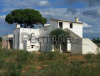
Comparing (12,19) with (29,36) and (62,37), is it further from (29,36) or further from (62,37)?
(62,37)

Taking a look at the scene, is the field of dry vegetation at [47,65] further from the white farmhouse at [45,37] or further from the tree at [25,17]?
the tree at [25,17]

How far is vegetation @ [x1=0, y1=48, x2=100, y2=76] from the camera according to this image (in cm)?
538

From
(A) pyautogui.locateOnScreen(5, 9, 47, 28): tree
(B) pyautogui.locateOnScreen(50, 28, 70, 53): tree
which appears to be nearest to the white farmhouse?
(B) pyautogui.locateOnScreen(50, 28, 70, 53): tree

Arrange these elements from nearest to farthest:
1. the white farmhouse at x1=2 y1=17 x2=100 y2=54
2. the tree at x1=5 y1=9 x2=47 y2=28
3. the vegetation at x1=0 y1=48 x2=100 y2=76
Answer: the vegetation at x1=0 y1=48 x2=100 y2=76, the white farmhouse at x1=2 y1=17 x2=100 y2=54, the tree at x1=5 y1=9 x2=47 y2=28

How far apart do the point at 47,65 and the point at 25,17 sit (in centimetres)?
3059

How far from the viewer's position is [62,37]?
904 inches

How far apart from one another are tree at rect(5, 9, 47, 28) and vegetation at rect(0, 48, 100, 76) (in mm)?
24185

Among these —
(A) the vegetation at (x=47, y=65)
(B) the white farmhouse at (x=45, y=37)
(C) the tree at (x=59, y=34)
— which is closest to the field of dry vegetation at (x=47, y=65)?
(A) the vegetation at (x=47, y=65)

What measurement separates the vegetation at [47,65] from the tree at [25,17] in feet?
79.3

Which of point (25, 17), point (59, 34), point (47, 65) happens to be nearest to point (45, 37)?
point (59, 34)

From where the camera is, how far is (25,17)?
39.0 meters

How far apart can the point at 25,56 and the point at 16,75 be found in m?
5.84

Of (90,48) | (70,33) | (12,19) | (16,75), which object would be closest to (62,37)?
(70,33)

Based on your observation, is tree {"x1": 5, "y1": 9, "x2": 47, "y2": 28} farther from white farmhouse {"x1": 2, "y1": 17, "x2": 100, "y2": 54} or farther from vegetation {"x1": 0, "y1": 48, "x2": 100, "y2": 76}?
vegetation {"x1": 0, "y1": 48, "x2": 100, "y2": 76}
